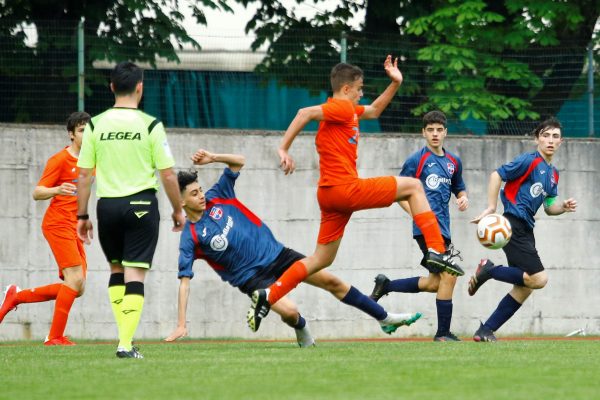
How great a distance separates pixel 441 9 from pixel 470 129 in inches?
80.4

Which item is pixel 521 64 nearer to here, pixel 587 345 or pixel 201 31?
pixel 201 31

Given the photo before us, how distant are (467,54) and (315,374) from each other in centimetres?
910

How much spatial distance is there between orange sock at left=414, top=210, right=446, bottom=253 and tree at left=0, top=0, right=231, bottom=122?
19.9ft

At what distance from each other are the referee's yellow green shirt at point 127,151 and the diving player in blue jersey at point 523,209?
12.6 ft

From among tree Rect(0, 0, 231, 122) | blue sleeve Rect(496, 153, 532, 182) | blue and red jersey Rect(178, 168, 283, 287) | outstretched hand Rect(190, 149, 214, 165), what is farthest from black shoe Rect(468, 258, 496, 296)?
tree Rect(0, 0, 231, 122)

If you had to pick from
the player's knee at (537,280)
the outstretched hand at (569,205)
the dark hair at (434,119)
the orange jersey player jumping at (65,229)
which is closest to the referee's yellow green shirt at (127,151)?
the orange jersey player jumping at (65,229)

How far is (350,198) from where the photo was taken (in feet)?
30.2

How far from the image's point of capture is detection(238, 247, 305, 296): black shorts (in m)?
10.0

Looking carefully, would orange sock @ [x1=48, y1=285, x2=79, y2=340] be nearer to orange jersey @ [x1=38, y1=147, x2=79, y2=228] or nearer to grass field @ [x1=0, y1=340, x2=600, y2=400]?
orange jersey @ [x1=38, y1=147, x2=79, y2=228]

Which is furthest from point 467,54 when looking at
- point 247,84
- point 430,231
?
point 430,231

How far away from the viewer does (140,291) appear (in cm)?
834

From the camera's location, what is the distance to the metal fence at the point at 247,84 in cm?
1432

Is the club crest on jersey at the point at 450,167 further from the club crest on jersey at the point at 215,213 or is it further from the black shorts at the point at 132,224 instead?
the black shorts at the point at 132,224

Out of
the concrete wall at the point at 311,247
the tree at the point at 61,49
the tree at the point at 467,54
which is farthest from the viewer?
the tree at the point at 467,54
